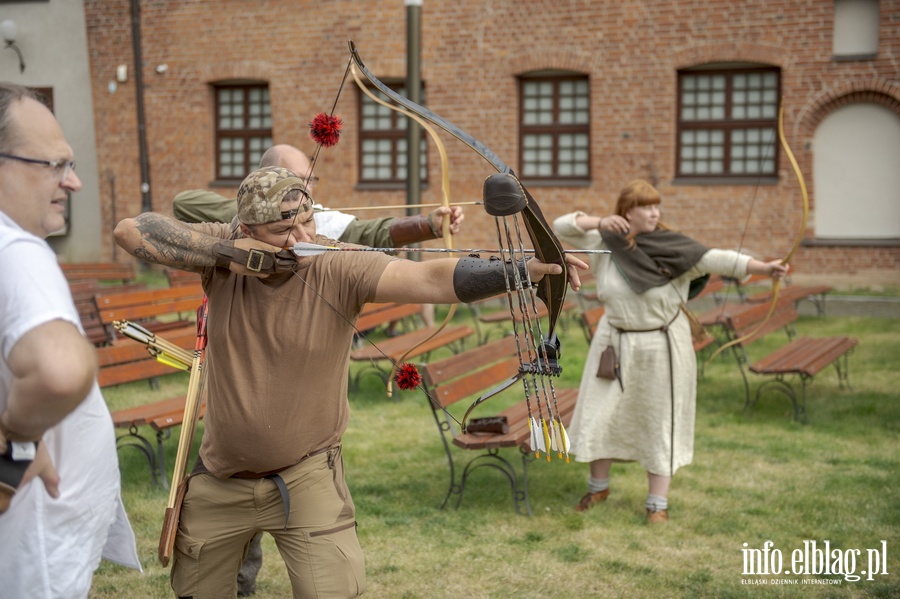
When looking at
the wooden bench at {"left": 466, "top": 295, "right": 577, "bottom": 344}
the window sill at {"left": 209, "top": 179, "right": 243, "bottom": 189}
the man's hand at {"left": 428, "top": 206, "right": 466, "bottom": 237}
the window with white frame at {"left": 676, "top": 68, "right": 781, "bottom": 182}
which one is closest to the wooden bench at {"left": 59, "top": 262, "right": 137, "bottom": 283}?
the window sill at {"left": 209, "top": 179, "right": 243, "bottom": 189}

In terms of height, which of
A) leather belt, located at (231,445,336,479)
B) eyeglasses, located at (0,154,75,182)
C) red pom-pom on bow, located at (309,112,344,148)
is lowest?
leather belt, located at (231,445,336,479)

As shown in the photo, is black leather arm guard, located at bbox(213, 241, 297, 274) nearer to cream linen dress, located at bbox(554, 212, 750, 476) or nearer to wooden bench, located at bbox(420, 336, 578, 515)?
wooden bench, located at bbox(420, 336, 578, 515)

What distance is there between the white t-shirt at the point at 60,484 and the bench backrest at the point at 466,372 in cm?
297

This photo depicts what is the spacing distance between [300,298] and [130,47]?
1469cm

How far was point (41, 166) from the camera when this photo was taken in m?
2.02

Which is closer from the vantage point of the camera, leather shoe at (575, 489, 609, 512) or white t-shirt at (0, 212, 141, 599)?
white t-shirt at (0, 212, 141, 599)

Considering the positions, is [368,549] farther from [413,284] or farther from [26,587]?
[26,587]

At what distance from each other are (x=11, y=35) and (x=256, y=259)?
1547 centimetres

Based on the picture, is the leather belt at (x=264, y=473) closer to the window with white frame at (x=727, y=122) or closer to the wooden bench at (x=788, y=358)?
the wooden bench at (x=788, y=358)

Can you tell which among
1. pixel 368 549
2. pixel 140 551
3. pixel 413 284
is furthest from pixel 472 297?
pixel 140 551

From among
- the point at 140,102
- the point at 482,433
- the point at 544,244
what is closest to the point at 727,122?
the point at 140,102

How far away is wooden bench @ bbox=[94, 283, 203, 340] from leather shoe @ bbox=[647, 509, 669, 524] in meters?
4.35

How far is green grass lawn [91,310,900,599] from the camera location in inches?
171

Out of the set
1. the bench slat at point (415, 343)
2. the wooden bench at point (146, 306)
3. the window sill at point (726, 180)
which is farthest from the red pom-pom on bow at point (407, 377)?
the window sill at point (726, 180)
